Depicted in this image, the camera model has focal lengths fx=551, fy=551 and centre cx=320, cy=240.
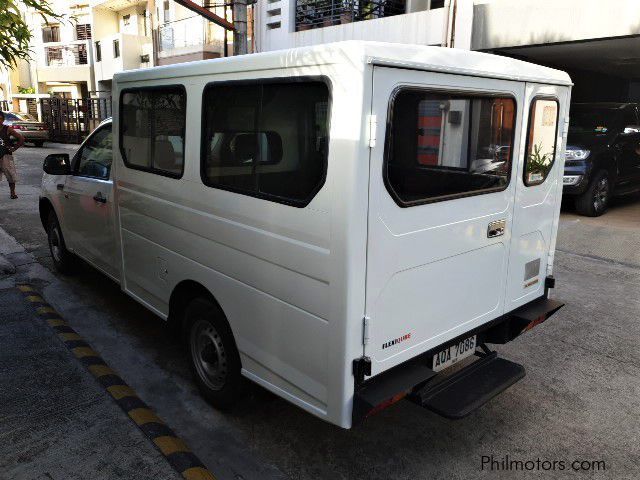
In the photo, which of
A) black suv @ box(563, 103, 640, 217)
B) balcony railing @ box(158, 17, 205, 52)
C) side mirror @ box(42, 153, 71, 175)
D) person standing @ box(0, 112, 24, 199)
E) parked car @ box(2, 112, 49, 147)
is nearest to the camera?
side mirror @ box(42, 153, 71, 175)

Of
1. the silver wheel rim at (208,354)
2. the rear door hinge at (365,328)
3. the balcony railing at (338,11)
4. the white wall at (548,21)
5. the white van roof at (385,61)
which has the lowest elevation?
the silver wheel rim at (208,354)

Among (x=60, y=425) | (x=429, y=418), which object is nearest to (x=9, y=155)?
(x=60, y=425)

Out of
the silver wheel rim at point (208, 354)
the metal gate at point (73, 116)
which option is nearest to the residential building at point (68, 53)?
the metal gate at point (73, 116)

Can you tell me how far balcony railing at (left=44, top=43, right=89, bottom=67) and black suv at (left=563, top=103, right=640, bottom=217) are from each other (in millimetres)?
29060

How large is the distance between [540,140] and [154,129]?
8.46 ft

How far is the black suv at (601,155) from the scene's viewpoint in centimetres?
934

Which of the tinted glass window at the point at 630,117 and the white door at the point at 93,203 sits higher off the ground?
the tinted glass window at the point at 630,117

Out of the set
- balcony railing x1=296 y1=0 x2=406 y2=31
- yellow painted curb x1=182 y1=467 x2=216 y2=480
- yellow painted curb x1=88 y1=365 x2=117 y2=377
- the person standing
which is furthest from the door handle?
balcony railing x1=296 y1=0 x2=406 y2=31

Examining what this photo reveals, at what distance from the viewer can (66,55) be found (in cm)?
3228

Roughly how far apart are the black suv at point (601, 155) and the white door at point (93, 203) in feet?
24.1

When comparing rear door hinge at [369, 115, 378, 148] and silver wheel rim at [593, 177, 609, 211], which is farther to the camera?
silver wheel rim at [593, 177, 609, 211]

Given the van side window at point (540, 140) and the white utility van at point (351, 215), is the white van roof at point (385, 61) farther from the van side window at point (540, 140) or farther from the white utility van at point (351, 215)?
the van side window at point (540, 140)

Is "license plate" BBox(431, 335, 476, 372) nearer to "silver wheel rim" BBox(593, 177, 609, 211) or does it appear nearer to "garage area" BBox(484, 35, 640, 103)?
"silver wheel rim" BBox(593, 177, 609, 211)

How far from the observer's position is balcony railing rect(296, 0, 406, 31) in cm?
1307
